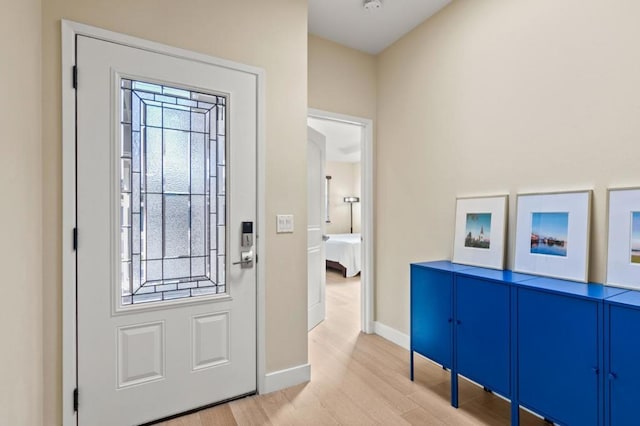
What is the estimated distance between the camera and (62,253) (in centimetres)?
167

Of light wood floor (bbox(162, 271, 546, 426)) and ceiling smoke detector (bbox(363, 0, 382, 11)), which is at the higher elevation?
ceiling smoke detector (bbox(363, 0, 382, 11))

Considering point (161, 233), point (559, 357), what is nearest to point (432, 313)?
point (559, 357)

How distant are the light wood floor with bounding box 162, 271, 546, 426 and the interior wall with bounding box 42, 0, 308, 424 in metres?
0.26

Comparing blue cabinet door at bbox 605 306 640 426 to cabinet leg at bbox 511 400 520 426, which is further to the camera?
cabinet leg at bbox 511 400 520 426

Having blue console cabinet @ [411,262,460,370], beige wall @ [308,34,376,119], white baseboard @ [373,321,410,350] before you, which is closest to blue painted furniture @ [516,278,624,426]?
blue console cabinet @ [411,262,460,370]

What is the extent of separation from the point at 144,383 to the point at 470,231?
2404 mm

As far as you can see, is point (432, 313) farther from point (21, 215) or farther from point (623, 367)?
point (21, 215)

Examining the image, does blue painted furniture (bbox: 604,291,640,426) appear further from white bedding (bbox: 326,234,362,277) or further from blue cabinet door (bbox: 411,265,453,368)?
white bedding (bbox: 326,234,362,277)

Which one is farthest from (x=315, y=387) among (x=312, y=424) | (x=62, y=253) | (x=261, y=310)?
(x=62, y=253)

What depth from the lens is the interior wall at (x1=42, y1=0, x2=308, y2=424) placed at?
6.23ft

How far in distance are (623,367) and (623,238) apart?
0.64 metres

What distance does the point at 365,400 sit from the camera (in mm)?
2189

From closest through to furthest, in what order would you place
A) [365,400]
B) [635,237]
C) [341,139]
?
[635,237], [365,400], [341,139]

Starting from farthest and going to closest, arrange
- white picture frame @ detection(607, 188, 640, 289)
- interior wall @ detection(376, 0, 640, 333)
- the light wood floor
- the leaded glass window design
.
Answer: the light wood floor → the leaded glass window design → interior wall @ detection(376, 0, 640, 333) → white picture frame @ detection(607, 188, 640, 289)
